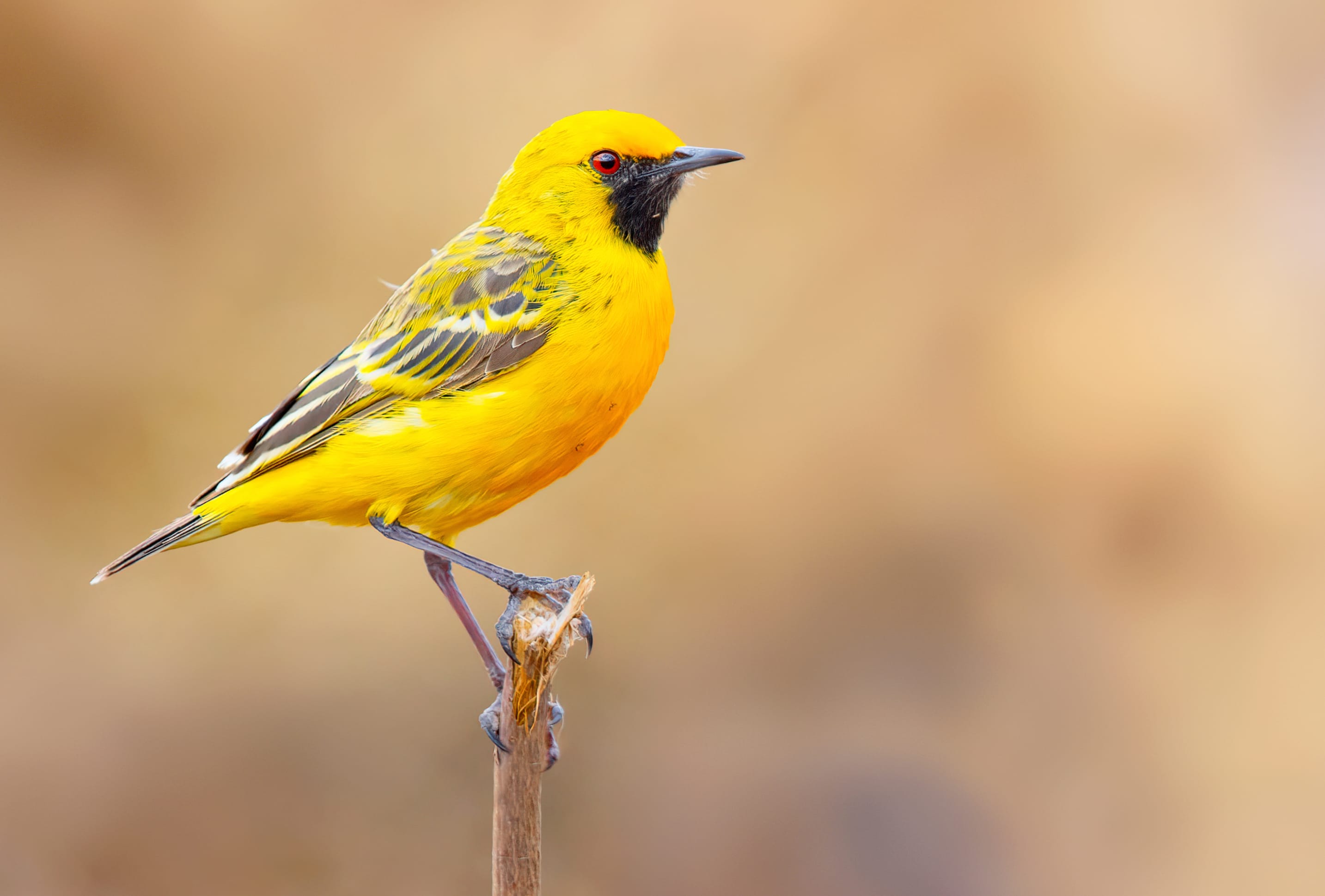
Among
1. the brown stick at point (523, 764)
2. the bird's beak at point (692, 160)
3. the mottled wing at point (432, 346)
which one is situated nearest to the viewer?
the brown stick at point (523, 764)

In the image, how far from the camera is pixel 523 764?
Answer: 141 inches

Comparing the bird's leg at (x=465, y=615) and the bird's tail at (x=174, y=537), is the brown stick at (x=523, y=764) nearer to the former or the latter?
the bird's leg at (x=465, y=615)

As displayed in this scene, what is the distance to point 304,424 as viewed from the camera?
380cm

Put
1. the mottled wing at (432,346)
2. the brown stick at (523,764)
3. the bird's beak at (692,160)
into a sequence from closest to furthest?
the brown stick at (523,764)
the mottled wing at (432,346)
the bird's beak at (692,160)

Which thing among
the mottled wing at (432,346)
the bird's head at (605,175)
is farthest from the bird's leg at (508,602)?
→ the bird's head at (605,175)

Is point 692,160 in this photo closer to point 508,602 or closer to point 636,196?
point 636,196

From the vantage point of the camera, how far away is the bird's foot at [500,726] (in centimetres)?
368

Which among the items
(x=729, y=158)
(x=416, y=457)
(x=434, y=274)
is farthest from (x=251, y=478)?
(x=729, y=158)

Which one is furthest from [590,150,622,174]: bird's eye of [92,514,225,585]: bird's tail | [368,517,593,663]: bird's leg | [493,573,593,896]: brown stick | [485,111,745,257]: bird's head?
[92,514,225,585]: bird's tail

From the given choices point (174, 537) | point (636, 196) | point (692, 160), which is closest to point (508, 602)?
point (174, 537)

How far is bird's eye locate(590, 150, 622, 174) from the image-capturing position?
382 cm

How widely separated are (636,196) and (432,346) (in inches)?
37.3

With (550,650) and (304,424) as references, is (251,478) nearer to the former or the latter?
(304,424)

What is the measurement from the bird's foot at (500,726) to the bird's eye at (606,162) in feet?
6.52
